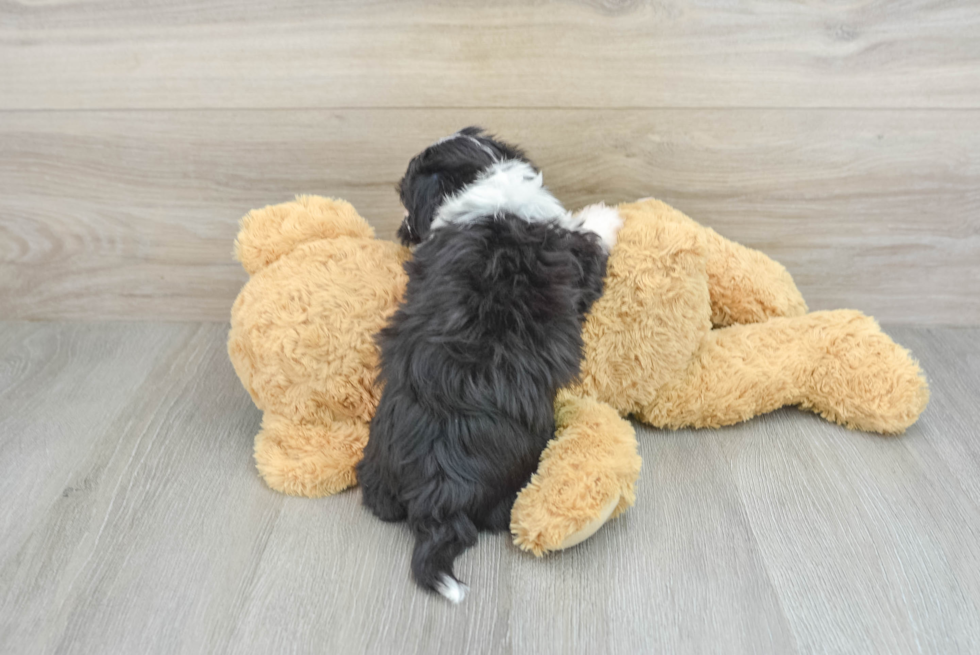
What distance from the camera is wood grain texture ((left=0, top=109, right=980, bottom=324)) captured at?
111 cm

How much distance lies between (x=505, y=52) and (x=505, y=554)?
0.73 meters

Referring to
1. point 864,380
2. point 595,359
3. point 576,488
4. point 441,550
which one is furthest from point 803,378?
point 441,550

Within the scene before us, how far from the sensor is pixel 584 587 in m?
0.76

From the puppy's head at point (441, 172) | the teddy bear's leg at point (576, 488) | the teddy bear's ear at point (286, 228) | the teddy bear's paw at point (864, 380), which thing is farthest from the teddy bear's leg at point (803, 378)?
the teddy bear's ear at point (286, 228)

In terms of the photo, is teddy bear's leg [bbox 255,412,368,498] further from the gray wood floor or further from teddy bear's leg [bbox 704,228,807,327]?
teddy bear's leg [bbox 704,228,807,327]

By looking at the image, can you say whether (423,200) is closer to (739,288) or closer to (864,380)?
(739,288)

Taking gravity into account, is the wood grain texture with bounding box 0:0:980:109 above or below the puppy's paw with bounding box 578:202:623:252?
above

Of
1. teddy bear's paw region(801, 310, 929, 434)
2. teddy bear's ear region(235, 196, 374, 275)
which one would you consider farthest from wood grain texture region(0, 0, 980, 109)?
teddy bear's paw region(801, 310, 929, 434)

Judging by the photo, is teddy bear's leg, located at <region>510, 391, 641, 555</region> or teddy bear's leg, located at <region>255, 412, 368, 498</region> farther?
teddy bear's leg, located at <region>255, 412, 368, 498</region>

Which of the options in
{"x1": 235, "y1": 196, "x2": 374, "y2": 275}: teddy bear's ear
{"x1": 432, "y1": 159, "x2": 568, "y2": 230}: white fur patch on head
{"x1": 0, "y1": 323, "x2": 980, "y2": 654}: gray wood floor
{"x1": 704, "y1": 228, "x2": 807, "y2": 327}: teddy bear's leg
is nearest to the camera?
{"x1": 0, "y1": 323, "x2": 980, "y2": 654}: gray wood floor

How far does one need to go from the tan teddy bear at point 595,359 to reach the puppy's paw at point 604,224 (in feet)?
0.04

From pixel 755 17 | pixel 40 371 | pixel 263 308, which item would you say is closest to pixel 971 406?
pixel 755 17

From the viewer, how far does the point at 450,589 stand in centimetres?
74

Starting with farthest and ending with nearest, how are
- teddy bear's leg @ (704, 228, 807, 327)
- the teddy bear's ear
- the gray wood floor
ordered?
teddy bear's leg @ (704, 228, 807, 327) < the teddy bear's ear < the gray wood floor
